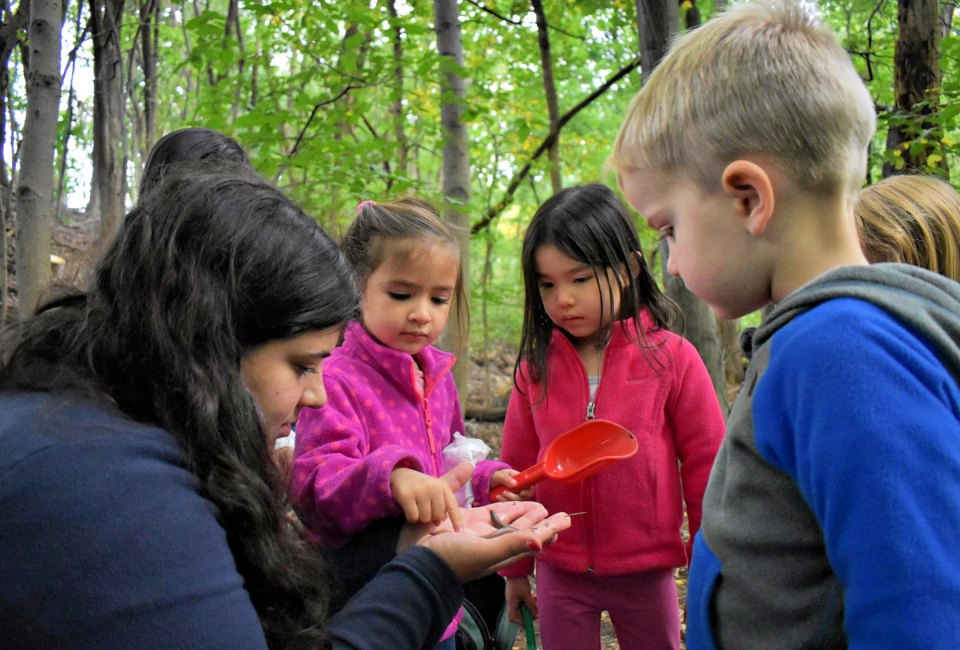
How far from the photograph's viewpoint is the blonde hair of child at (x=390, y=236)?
212cm

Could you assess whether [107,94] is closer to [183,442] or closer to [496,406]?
[183,442]

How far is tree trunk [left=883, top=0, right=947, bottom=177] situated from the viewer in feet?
11.0

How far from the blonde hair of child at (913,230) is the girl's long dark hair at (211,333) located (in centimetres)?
131

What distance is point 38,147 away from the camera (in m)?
2.60

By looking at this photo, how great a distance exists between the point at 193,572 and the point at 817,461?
0.75m

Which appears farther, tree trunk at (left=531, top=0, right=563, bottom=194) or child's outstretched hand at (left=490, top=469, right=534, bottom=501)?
tree trunk at (left=531, top=0, right=563, bottom=194)

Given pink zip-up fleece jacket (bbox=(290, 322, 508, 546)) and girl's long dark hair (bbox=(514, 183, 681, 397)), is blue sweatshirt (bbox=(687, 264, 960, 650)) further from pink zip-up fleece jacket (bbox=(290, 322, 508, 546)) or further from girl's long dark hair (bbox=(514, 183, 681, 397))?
girl's long dark hair (bbox=(514, 183, 681, 397))

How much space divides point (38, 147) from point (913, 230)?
2.58 metres

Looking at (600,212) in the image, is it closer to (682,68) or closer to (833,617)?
(682,68)

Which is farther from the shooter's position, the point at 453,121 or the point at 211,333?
the point at 453,121

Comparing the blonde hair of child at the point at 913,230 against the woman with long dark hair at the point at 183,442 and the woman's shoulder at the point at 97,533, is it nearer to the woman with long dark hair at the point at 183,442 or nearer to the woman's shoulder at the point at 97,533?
the woman with long dark hair at the point at 183,442

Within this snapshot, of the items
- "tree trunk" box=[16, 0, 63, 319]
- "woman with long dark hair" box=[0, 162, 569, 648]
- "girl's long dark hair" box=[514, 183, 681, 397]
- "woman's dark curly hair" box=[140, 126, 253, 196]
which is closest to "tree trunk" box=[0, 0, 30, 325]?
"tree trunk" box=[16, 0, 63, 319]

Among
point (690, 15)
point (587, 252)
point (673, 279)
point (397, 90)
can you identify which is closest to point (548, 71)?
point (690, 15)

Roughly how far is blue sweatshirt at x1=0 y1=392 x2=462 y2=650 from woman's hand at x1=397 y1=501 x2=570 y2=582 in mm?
488
